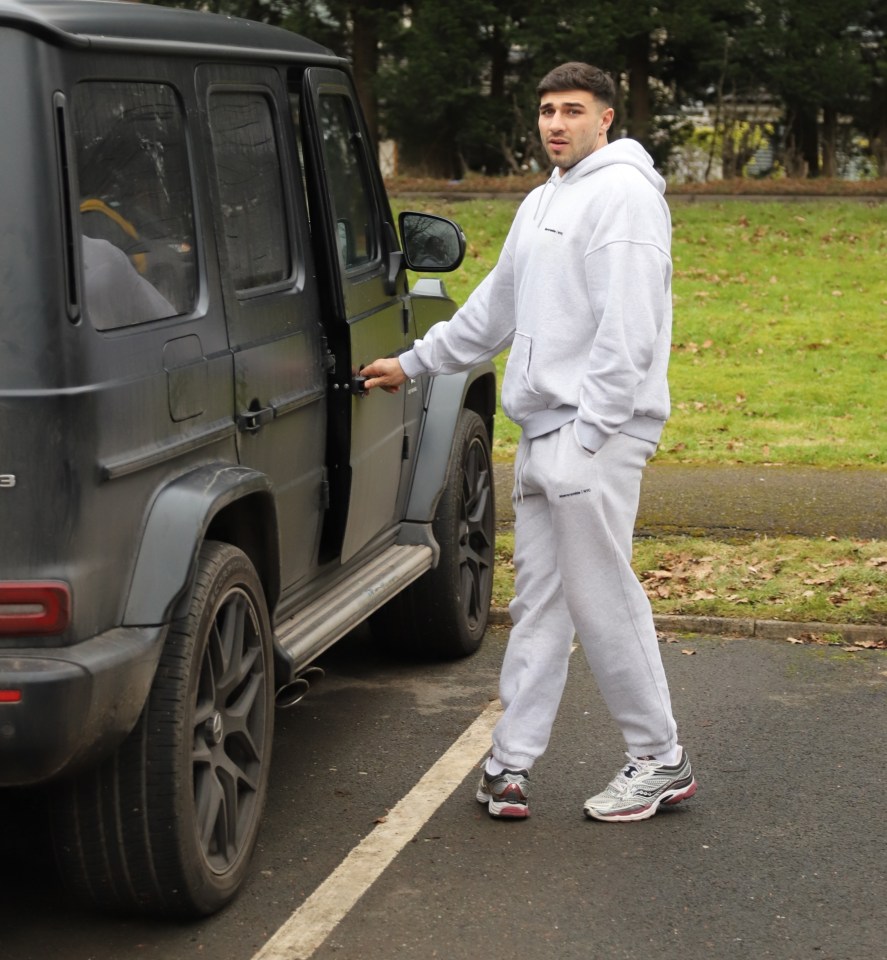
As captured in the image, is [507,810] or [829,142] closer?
[507,810]

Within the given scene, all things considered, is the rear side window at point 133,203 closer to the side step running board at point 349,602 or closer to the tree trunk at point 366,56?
the side step running board at point 349,602

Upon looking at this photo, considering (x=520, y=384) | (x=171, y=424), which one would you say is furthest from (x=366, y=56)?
(x=171, y=424)

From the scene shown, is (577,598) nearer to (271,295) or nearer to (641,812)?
(641,812)

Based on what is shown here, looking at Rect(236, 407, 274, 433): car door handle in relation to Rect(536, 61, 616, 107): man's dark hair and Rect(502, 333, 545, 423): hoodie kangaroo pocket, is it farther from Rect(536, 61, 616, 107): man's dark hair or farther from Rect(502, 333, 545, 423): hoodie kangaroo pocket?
Rect(536, 61, 616, 107): man's dark hair

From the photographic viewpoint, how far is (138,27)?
12.9 feet

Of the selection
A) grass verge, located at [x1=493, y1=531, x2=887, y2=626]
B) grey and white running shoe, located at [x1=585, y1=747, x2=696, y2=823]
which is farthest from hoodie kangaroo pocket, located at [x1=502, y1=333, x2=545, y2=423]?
grass verge, located at [x1=493, y1=531, x2=887, y2=626]

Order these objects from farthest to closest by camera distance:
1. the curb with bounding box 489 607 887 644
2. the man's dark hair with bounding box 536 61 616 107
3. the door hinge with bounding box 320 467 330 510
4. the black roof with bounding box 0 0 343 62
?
the curb with bounding box 489 607 887 644
the door hinge with bounding box 320 467 330 510
the man's dark hair with bounding box 536 61 616 107
the black roof with bounding box 0 0 343 62

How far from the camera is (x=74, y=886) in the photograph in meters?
3.80

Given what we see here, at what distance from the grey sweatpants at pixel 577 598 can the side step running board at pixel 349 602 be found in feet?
1.70

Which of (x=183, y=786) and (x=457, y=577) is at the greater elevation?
(x=183, y=786)

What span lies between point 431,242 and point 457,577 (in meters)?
1.23

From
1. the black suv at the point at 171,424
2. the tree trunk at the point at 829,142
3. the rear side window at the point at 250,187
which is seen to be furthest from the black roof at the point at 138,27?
the tree trunk at the point at 829,142

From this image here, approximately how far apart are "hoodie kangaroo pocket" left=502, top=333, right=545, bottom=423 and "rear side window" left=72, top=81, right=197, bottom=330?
93 cm

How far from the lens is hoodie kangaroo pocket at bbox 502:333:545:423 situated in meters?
4.52
